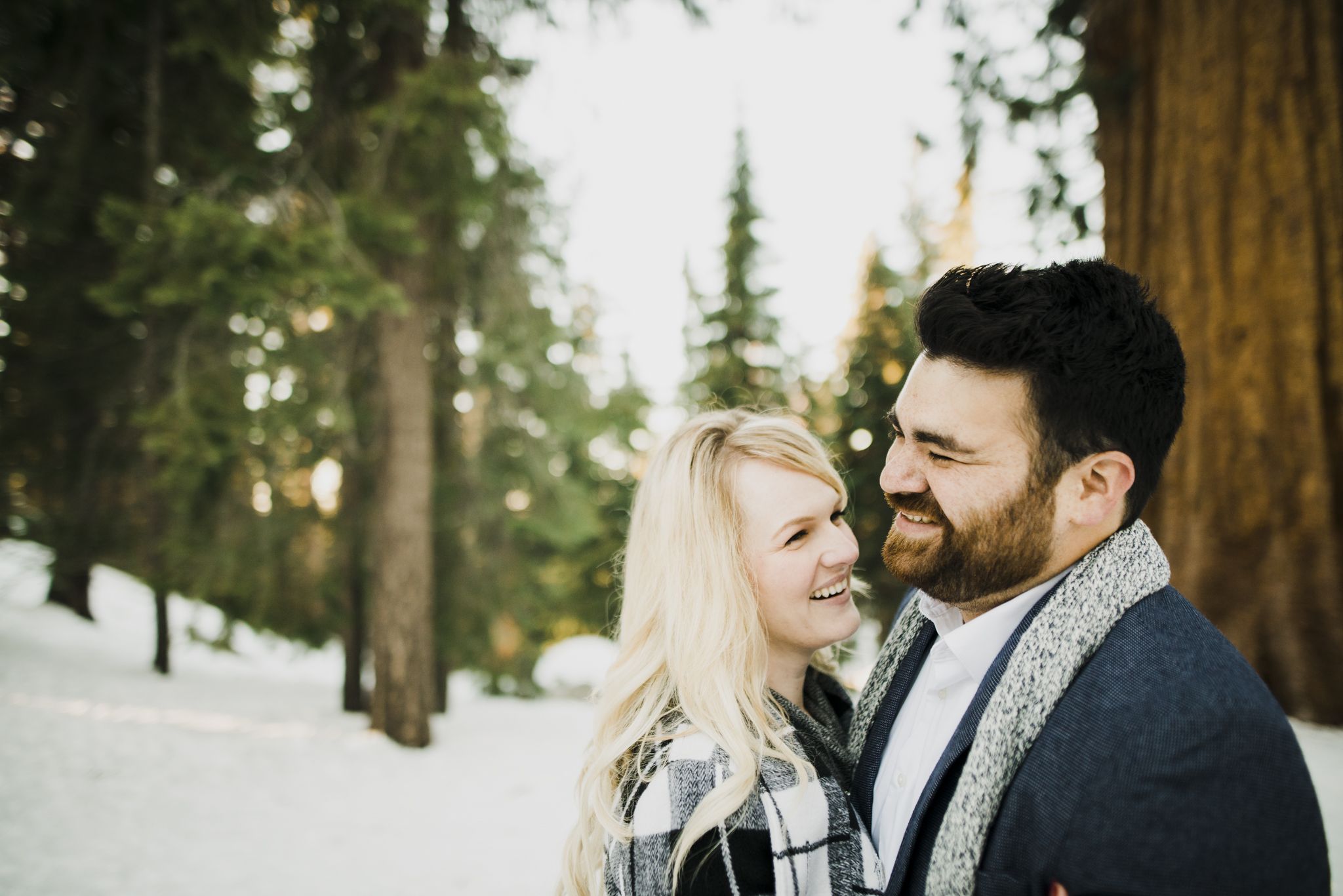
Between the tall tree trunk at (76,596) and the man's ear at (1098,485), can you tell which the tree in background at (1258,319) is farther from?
the tall tree trunk at (76,596)

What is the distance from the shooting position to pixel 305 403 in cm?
838

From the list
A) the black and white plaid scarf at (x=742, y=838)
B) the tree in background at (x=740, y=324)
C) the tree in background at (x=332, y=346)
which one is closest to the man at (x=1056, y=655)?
the black and white plaid scarf at (x=742, y=838)

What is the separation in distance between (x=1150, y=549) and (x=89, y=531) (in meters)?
10.9

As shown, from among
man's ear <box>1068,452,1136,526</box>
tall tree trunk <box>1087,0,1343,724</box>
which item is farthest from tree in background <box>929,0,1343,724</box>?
man's ear <box>1068,452,1136,526</box>

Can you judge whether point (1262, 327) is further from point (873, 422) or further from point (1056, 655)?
point (873, 422)

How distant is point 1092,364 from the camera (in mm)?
1583

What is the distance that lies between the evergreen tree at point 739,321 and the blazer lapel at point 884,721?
14.7m

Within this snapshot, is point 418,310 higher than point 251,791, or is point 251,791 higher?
point 418,310

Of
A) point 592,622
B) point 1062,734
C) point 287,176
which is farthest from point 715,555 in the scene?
point 592,622

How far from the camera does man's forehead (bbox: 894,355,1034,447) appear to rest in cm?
163

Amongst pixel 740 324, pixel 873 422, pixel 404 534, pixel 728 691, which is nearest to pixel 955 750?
pixel 728 691

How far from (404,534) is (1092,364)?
24.8 ft

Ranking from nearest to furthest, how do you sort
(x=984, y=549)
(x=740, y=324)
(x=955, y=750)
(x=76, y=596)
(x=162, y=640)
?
(x=955, y=750)
(x=984, y=549)
(x=162, y=640)
(x=76, y=596)
(x=740, y=324)

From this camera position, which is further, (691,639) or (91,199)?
(91,199)
